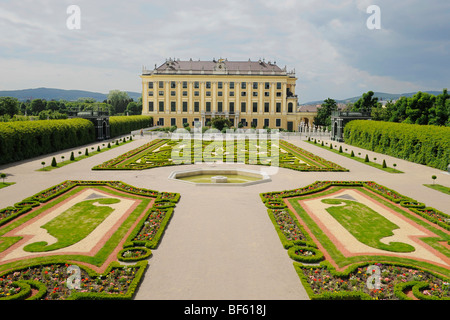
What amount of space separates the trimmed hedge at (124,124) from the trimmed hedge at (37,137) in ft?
29.9

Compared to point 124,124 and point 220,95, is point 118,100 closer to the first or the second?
point 220,95

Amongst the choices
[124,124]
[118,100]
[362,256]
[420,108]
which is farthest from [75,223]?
[118,100]

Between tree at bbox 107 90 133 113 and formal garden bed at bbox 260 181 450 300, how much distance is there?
407 ft

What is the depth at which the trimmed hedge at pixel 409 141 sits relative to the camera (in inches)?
1175

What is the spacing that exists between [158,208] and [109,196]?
4284 millimetres

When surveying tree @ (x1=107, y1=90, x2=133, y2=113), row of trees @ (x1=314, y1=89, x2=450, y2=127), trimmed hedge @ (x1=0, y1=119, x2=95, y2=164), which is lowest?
trimmed hedge @ (x1=0, y1=119, x2=95, y2=164)

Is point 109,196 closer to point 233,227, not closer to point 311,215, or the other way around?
point 233,227

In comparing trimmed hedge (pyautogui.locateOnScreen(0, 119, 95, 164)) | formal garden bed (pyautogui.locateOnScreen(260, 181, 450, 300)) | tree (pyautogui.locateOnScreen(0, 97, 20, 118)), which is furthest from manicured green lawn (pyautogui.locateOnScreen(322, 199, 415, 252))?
tree (pyautogui.locateOnScreen(0, 97, 20, 118))

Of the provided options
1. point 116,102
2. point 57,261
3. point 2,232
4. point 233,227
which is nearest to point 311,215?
point 233,227

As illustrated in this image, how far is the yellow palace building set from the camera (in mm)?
87438

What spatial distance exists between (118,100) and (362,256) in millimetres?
132927

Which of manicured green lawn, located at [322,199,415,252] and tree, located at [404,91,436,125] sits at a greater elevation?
tree, located at [404,91,436,125]

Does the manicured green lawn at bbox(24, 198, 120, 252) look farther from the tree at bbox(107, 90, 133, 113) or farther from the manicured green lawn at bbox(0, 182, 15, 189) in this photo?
the tree at bbox(107, 90, 133, 113)

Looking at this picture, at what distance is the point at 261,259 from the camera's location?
11.6 metres
